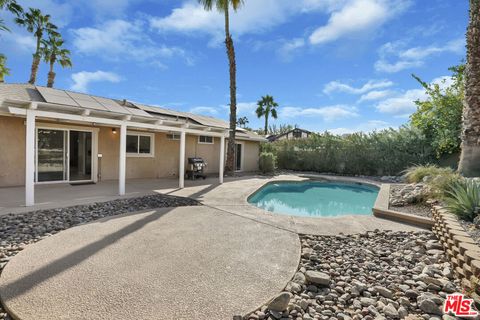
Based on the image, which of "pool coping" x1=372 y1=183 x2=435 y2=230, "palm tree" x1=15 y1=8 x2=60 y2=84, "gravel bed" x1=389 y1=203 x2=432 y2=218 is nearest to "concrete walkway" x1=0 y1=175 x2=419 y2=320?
"pool coping" x1=372 y1=183 x2=435 y2=230

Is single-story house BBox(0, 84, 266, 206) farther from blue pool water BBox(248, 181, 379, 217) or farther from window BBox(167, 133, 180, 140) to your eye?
blue pool water BBox(248, 181, 379, 217)

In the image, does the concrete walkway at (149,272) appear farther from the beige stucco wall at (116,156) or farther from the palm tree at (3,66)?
the palm tree at (3,66)

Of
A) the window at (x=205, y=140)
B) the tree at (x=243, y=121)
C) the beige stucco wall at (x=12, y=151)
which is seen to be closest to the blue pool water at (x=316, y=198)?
the window at (x=205, y=140)

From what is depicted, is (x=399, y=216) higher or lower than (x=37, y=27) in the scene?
lower

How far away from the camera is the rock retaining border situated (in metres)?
2.55

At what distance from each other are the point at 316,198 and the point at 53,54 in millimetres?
19872

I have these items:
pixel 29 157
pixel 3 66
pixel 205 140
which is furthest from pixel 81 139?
pixel 205 140

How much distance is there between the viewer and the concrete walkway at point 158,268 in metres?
2.38

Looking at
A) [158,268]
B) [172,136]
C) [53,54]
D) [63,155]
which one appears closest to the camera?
[158,268]

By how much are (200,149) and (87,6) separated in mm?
8494

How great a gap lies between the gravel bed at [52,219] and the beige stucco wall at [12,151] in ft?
15.1

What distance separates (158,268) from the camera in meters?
3.15

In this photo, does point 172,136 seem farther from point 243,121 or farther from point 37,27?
point 243,121

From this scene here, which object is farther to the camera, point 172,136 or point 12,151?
point 172,136
